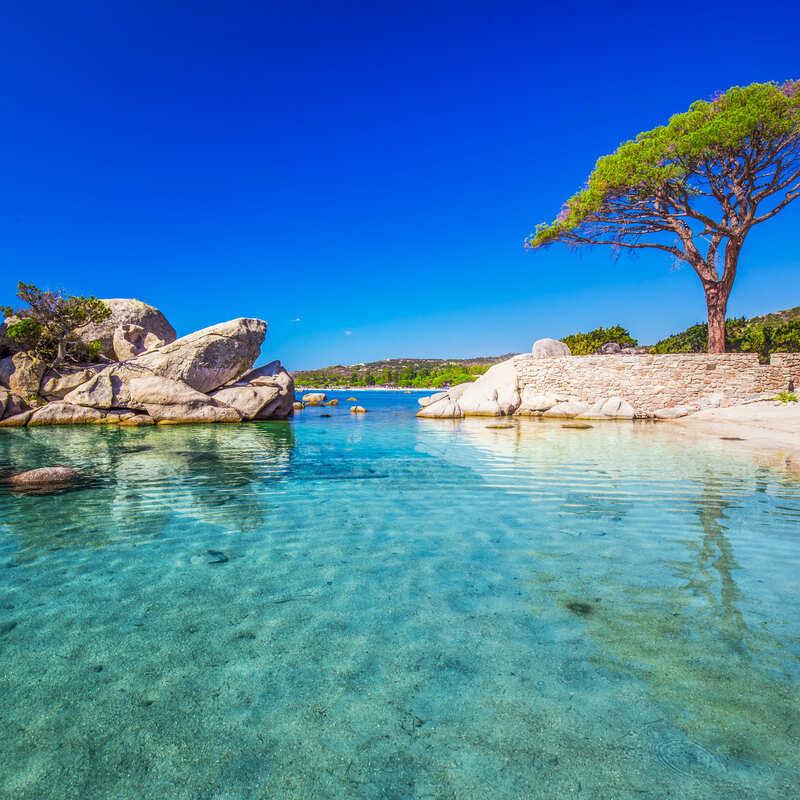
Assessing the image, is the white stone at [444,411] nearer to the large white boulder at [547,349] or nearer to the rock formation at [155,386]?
the large white boulder at [547,349]

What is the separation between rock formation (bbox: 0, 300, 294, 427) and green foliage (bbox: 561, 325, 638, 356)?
99.9ft

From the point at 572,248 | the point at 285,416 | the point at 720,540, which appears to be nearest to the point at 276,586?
the point at 720,540

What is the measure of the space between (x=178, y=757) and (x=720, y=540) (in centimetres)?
560

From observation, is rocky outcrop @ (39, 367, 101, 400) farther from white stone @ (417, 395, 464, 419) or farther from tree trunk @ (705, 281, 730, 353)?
tree trunk @ (705, 281, 730, 353)

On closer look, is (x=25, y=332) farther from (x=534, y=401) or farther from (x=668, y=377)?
(x=668, y=377)

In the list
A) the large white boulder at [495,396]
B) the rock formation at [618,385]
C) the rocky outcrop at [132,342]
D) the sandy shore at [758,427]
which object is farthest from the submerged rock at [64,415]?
the sandy shore at [758,427]

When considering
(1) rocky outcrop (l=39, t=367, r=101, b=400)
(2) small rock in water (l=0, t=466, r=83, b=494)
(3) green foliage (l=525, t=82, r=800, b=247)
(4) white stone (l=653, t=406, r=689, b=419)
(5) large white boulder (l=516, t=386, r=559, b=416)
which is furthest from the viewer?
(5) large white boulder (l=516, t=386, r=559, b=416)

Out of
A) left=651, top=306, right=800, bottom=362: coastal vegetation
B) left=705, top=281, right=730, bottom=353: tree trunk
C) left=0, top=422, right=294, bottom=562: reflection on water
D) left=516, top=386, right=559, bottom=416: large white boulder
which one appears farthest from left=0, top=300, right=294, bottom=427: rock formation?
left=651, top=306, right=800, bottom=362: coastal vegetation

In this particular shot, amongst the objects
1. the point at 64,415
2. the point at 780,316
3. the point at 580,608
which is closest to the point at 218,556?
the point at 580,608

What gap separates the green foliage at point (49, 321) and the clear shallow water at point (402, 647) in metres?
18.8

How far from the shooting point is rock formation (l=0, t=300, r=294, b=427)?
19297mm

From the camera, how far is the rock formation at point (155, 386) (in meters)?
19.3

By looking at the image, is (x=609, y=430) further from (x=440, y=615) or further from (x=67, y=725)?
(x=67, y=725)

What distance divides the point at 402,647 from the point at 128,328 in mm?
26287
